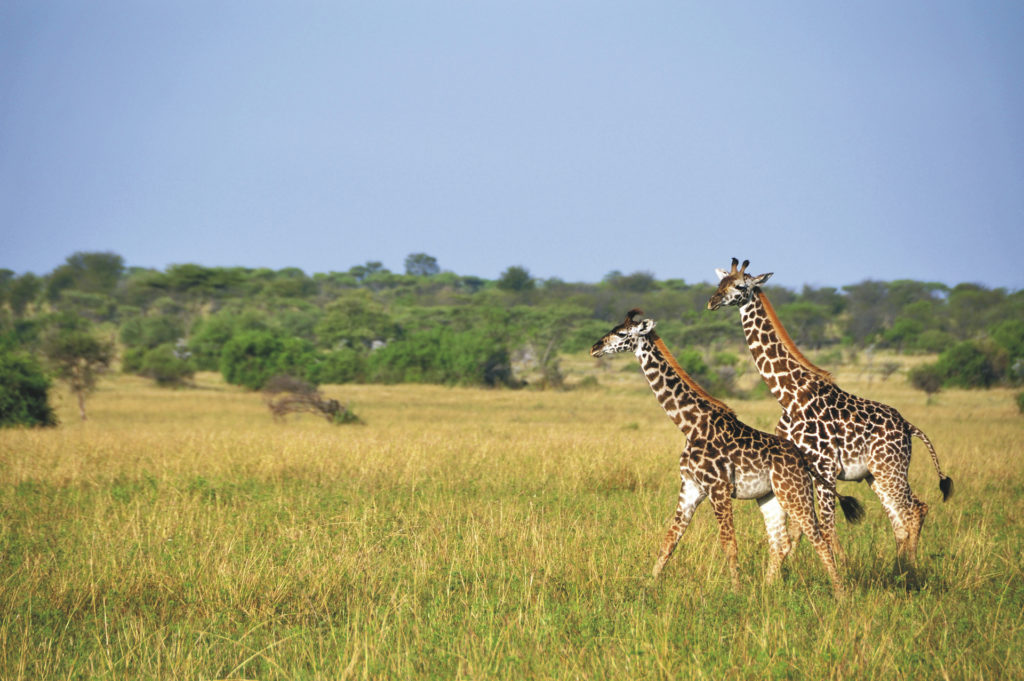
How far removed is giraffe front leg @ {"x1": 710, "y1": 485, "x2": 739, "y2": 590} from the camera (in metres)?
5.28

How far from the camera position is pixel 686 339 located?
52781mm

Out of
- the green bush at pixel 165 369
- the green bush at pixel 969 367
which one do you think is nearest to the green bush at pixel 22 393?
the green bush at pixel 165 369

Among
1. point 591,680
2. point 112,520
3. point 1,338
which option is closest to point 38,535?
point 112,520

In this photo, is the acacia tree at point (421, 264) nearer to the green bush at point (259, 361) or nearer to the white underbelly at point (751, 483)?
the green bush at point (259, 361)

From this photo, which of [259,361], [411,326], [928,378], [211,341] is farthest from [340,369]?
[928,378]

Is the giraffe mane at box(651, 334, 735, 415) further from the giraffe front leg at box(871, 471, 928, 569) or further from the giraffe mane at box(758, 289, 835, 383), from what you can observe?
the giraffe front leg at box(871, 471, 928, 569)

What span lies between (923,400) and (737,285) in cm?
3154

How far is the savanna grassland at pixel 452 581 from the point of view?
425cm

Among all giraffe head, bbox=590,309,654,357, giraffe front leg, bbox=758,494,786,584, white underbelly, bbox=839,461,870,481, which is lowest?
giraffe front leg, bbox=758,494,786,584

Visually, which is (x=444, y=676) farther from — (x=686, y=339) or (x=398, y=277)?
(x=398, y=277)

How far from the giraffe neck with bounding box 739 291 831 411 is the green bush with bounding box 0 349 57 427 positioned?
18.6 metres

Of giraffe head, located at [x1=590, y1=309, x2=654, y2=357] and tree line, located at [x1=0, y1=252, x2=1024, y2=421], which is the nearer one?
giraffe head, located at [x1=590, y1=309, x2=654, y2=357]

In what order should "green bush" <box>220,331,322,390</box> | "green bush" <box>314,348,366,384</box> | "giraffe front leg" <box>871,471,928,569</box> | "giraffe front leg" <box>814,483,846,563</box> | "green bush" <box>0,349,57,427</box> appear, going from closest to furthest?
"giraffe front leg" <box>814,483,846,563</box> → "giraffe front leg" <box>871,471,928,569</box> → "green bush" <box>0,349,57,427</box> → "green bush" <box>220,331,322,390</box> → "green bush" <box>314,348,366,384</box>

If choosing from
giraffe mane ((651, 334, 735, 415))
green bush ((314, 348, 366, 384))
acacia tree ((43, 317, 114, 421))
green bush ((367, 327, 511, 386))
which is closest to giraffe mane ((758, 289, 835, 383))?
giraffe mane ((651, 334, 735, 415))
